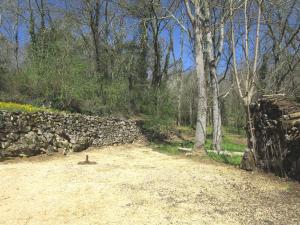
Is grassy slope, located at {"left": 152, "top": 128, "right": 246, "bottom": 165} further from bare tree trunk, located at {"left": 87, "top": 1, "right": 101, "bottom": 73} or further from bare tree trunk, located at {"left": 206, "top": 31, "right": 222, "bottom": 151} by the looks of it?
bare tree trunk, located at {"left": 87, "top": 1, "right": 101, "bottom": 73}

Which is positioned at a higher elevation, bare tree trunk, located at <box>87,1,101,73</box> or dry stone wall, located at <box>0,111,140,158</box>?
bare tree trunk, located at <box>87,1,101,73</box>

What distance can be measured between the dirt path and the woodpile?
1.46 ft

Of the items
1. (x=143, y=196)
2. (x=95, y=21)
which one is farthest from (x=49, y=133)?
(x=95, y=21)

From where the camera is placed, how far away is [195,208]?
555 centimetres

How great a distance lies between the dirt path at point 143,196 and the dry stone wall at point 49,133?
1.57 meters

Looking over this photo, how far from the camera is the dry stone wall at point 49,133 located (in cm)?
1099

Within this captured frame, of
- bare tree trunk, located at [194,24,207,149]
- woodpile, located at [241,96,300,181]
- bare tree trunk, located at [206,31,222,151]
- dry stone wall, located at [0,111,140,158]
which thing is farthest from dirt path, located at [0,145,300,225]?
bare tree trunk, located at [206,31,222,151]

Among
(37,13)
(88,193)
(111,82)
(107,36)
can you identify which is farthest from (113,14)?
(88,193)

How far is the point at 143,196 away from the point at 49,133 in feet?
23.5

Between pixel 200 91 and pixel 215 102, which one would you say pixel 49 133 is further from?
pixel 215 102

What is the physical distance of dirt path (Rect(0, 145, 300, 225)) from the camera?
16.7 feet

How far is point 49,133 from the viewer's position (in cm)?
1238

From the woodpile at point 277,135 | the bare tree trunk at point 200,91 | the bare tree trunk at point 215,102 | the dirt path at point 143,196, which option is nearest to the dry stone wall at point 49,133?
the dirt path at point 143,196

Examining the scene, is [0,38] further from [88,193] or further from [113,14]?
[88,193]
